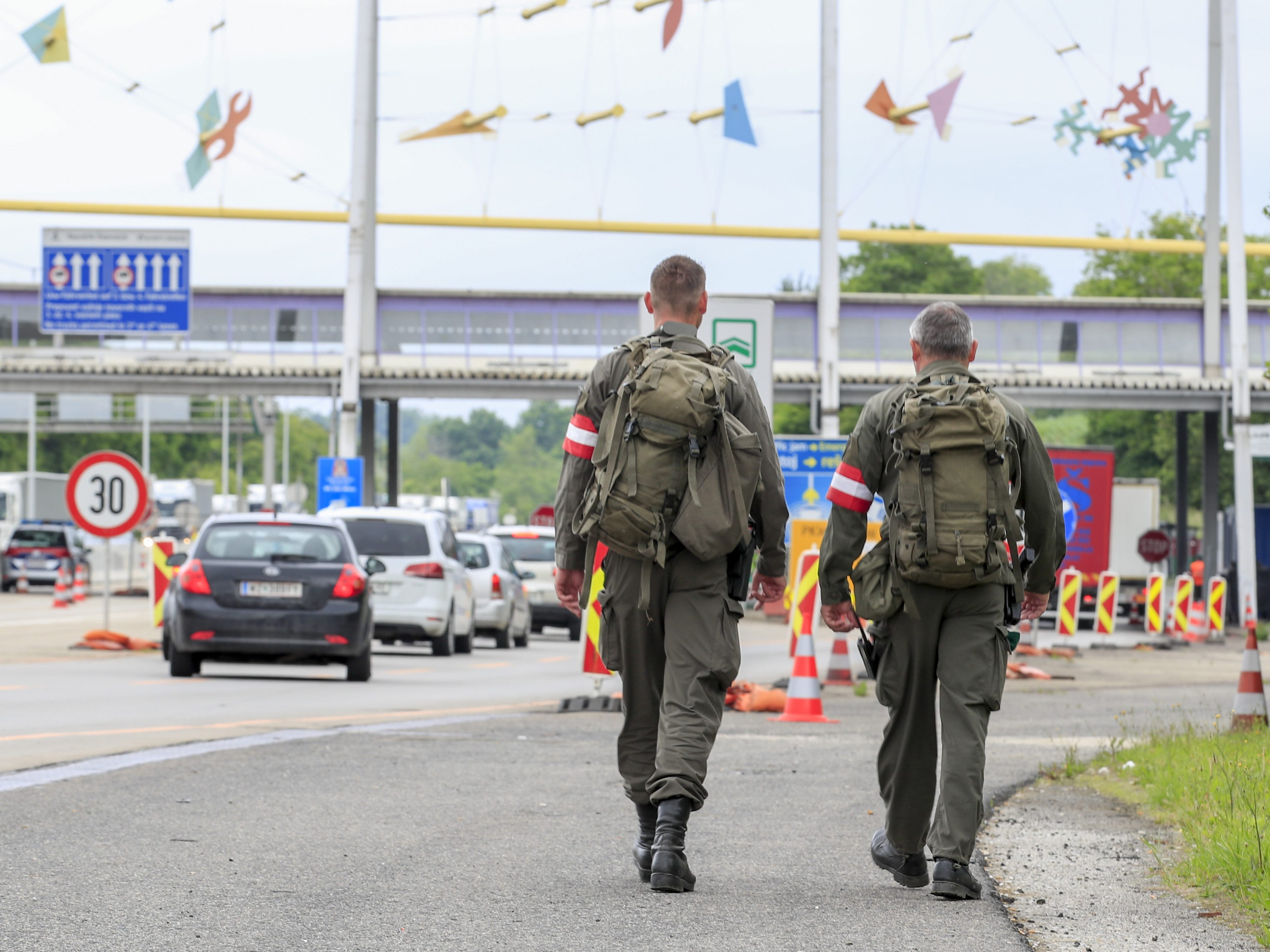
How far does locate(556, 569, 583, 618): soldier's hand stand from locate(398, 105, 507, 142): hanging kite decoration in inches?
1375

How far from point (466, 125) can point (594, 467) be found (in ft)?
118

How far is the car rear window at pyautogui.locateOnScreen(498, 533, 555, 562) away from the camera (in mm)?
31953

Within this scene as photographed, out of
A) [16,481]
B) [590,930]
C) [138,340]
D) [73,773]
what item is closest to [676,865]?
[590,930]

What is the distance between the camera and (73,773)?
8781 mm

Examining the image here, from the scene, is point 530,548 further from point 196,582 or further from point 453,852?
point 453,852

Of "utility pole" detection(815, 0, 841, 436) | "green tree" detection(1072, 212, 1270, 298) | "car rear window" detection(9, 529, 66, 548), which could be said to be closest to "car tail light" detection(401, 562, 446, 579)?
"utility pole" detection(815, 0, 841, 436)

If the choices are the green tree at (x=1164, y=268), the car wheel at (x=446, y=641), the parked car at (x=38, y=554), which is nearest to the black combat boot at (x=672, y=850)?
the car wheel at (x=446, y=641)

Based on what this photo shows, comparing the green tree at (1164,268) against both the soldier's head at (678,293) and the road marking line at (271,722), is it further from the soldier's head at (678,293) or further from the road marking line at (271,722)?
the soldier's head at (678,293)

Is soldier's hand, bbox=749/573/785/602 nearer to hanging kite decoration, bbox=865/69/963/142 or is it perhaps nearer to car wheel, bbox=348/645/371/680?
car wheel, bbox=348/645/371/680

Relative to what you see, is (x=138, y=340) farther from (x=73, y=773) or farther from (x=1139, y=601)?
(x=73, y=773)

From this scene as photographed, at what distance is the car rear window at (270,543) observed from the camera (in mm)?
17047

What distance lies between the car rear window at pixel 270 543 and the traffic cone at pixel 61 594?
21.3 metres

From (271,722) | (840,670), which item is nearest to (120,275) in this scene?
(840,670)

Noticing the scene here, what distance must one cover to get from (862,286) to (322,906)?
85.8 m
